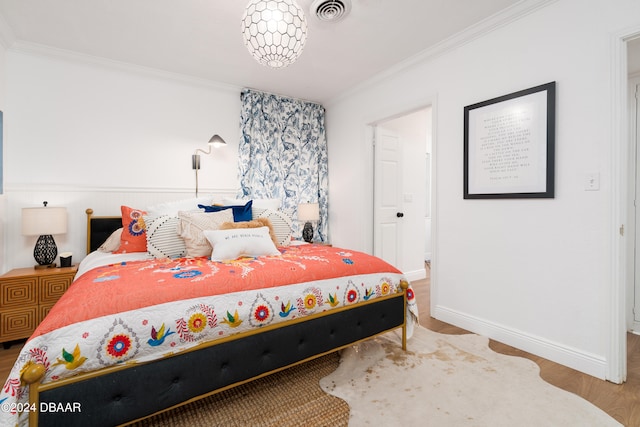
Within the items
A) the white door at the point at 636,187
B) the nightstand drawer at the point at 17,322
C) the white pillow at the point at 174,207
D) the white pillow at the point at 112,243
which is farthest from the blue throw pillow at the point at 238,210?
the white door at the point at 636,187

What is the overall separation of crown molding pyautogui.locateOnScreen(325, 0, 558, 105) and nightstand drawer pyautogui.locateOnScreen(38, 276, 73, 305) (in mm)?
3681

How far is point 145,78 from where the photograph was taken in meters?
3.41

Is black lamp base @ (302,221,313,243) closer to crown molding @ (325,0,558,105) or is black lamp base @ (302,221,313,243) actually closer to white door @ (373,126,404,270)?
white door @ (373,126,404,270)

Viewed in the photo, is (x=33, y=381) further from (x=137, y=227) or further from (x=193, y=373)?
(x=137, y=227)

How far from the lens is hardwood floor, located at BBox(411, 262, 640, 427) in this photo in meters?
1.65

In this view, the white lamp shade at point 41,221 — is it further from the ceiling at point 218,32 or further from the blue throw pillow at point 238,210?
the ceiling at point 218,32

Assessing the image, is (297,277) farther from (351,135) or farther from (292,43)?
(351,135)

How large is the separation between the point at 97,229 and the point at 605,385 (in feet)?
13.9

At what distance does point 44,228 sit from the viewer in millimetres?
2621

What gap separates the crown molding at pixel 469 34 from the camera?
2.30 metres

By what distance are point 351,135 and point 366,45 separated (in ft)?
4.40

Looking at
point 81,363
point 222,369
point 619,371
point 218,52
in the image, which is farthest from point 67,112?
point 619,371

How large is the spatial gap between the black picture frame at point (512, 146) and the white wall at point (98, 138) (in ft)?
9.18

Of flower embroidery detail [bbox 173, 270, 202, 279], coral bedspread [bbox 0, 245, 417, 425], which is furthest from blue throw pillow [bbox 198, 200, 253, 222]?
flower embroidery detail [bbox 173, 270, 202, 279]
